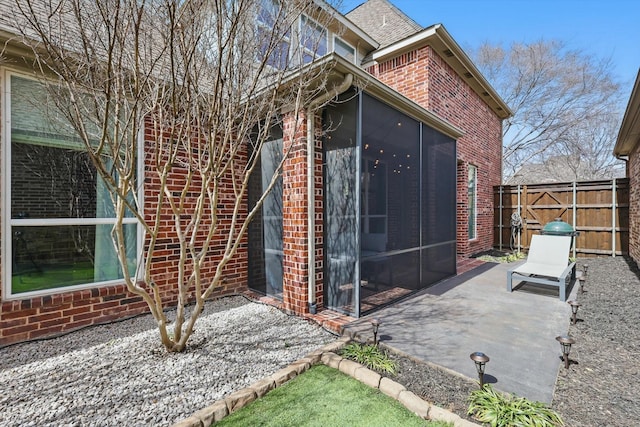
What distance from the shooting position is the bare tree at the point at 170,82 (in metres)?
2.39

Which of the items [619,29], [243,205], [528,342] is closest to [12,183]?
[243,205]

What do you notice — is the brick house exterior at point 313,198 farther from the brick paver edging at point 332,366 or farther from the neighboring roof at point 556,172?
the neighboring roof at point 556,172

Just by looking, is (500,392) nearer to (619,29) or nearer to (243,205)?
(243,205)

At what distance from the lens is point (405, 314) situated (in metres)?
4.11

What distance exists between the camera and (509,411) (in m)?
2.16

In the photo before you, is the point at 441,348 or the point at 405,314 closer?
the point at 441,348

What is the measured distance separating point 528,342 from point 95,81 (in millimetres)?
5200

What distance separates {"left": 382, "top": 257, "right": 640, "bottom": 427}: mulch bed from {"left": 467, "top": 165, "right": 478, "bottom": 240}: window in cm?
504

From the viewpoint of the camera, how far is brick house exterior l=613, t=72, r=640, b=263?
5602 millimetres

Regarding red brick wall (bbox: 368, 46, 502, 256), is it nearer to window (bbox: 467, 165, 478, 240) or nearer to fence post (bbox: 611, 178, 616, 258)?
window (bbox: 467, 165, 478, 240)

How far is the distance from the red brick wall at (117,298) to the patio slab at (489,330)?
7.79 ft

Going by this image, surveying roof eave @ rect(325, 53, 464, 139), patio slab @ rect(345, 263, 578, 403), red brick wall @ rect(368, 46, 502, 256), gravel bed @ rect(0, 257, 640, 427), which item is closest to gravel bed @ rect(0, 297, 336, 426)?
gravel bed @ rect(0, 257, 640, 427)

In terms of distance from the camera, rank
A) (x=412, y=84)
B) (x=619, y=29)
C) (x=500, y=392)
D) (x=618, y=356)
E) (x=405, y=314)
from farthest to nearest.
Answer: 1. (x=619, y=29)
2. (x=412, y=84)
3. (x=405, y=314)
4. (x=618, y=356)
5. (x=500, y=392)

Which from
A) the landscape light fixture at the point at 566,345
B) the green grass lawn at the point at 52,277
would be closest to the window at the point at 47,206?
the green grass lawn at the point at 52,277
